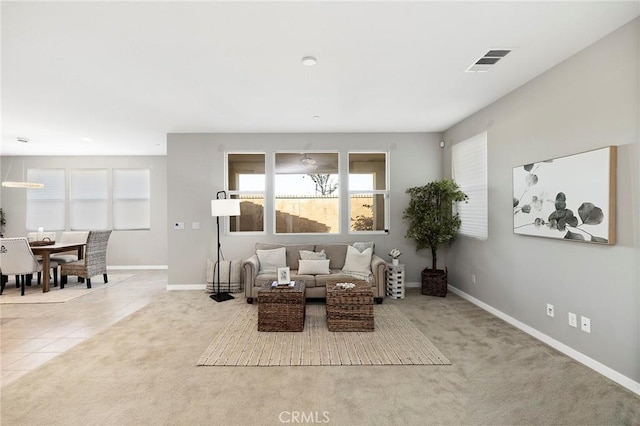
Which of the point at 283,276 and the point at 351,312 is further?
the point at 283,276

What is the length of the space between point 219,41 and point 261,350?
112 inches

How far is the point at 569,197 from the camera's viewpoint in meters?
2.76

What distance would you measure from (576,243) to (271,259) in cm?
380

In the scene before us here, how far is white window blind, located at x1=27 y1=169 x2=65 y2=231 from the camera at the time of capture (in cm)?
732

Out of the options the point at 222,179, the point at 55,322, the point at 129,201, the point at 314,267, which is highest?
the point at 222,179

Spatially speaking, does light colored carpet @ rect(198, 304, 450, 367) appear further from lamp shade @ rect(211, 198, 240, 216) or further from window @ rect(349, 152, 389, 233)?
window @ rect(349, 152, 389, 233)

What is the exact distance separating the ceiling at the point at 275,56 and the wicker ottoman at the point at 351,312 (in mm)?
2403

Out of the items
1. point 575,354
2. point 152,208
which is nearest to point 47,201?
point 152,208

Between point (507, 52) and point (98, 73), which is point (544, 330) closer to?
point (507, 52)

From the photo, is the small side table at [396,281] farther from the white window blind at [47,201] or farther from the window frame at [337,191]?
the white window blind at [47,201]

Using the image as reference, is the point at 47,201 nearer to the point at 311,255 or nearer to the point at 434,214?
the point at 311,255

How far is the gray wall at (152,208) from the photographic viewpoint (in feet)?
23.9

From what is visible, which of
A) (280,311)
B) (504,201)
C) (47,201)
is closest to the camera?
(280,311)

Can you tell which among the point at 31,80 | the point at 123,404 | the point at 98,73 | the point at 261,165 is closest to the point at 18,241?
the point at 31,80
